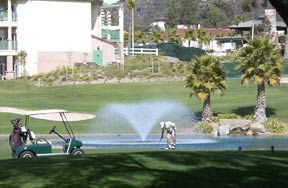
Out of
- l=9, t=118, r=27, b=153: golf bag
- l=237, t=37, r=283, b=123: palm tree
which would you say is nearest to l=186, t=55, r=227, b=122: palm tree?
l=237, t=37, r=283, b=123: palm tree

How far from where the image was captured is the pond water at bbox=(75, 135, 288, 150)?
27.6 metres

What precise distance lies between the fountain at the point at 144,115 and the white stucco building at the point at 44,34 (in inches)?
928

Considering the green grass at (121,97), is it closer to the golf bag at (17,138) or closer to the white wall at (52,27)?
the white wall at (52,27)

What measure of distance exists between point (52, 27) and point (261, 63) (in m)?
32.3

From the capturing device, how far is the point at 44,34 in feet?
215

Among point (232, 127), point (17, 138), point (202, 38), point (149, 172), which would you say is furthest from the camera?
point (202, 38)

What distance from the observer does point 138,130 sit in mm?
35094

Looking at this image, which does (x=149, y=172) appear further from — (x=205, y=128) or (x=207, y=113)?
(x=207, y=113)

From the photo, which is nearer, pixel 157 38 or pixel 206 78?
pixel 206 78

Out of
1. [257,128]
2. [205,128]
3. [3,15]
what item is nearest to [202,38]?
[3,15]

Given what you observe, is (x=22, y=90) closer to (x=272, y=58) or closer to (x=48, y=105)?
(x=48, y=105)

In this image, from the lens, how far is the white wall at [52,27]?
64.8 meters

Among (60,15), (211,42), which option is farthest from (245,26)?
(60,15)

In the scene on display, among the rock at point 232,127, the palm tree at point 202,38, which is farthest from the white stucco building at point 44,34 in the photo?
the palm tree at point 202,38
